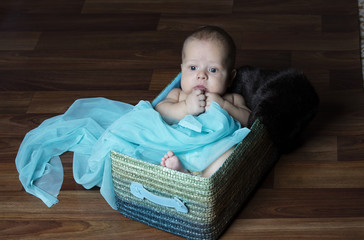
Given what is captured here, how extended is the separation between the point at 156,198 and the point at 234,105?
0.45 m

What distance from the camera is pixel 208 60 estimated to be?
73.4 inches

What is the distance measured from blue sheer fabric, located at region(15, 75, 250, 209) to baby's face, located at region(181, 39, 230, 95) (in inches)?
3.8

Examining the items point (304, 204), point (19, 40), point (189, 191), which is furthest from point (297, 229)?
point (19, 40)

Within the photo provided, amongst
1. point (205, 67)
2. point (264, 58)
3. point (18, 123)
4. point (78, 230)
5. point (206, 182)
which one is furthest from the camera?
point (264, 58)

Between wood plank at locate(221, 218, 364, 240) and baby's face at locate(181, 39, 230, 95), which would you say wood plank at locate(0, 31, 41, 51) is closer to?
baby's face at locate(181, 39, 230, 95)

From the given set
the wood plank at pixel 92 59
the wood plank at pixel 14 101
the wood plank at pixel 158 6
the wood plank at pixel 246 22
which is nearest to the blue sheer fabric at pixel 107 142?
the wood plank at pixel 14 101

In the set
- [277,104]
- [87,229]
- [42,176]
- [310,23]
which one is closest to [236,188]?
[277,104]

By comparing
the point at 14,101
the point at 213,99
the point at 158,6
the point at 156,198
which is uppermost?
the point at 213,99

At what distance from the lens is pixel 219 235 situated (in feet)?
5.63

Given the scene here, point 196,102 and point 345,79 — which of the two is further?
point 345,79

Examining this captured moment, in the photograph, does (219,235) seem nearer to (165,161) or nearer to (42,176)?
(165,161)

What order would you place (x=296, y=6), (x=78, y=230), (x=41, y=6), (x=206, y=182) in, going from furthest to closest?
(x=41, y=6)
(x=296, y=6)
(x=78, y=230)
(x=206, y=182)

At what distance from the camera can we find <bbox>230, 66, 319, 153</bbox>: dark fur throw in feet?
5.92

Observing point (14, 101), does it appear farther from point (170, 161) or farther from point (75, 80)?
point (170, 161)
